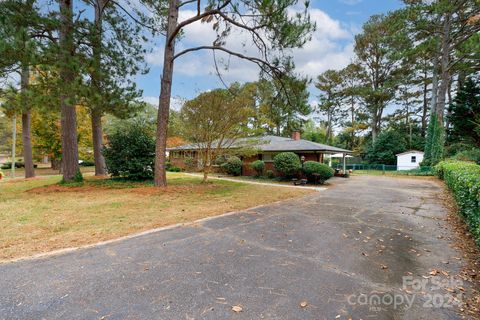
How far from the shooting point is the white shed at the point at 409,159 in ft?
87.6

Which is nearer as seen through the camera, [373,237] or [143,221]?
[373,237]

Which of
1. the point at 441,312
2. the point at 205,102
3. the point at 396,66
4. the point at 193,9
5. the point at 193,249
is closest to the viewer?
the point at 441,312

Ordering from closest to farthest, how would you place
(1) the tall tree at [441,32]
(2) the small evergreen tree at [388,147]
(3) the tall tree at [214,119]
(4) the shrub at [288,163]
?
(3) the tall tree at [214,119] < (4) the shrub at [288,163] < (1) the tall tree at [441,32] < (2) the small evergreen tree at [388,147]

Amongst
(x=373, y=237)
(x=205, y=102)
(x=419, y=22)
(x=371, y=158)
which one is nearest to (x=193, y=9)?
(x=205, y=102)

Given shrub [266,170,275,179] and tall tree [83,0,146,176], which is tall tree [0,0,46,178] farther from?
shrub [266,170,275,179]

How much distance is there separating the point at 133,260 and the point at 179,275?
2.93ft

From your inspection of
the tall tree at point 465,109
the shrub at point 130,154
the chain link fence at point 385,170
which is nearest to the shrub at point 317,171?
the shrub at point 130,154

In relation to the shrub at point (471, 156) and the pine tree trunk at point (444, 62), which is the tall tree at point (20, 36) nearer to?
the shrub at point (471, 156)

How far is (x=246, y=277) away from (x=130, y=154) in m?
11.0

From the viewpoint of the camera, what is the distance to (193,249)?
3.99 metres

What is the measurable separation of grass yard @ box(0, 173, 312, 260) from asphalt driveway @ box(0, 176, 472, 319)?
758 millimetres

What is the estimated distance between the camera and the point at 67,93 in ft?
26.9

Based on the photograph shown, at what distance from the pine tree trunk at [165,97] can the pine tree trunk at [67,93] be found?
3.20 metres

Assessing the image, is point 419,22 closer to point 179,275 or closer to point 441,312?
point 441,312
